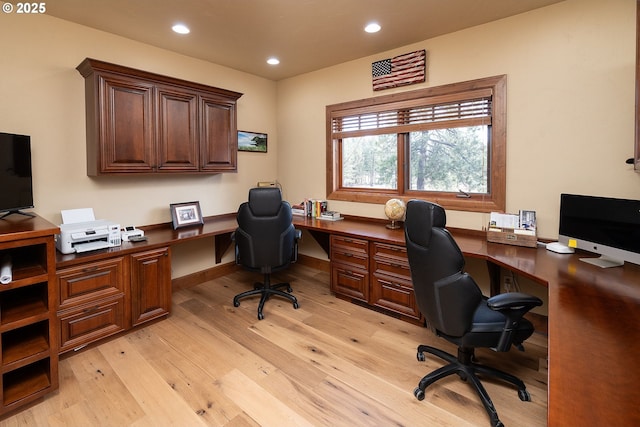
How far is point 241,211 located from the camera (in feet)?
10.1

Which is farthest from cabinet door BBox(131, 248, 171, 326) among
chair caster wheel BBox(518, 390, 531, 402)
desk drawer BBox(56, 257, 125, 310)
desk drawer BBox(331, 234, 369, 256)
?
chair caster wheel BBox(518, 390, 531, 402)

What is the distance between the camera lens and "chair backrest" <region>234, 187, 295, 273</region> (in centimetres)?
306

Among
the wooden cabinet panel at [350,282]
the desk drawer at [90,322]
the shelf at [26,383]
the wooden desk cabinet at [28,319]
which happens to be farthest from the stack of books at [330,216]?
the shelf at [26,383]

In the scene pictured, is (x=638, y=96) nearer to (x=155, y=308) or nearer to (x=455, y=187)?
(x=455, y=187)

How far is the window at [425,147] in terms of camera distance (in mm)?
2977

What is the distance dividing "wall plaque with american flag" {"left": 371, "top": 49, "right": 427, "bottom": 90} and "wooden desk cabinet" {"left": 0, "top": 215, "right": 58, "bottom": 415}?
319cm

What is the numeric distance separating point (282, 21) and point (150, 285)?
102 inches

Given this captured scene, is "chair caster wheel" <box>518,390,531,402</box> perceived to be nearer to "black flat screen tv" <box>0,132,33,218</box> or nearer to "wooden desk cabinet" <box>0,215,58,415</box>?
"wooden desk cabinet" <box>0,215,58,415</box>

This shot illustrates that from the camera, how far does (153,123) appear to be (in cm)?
309

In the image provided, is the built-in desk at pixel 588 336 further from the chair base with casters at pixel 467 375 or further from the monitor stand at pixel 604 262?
the chair base with casters at pixel 467 375

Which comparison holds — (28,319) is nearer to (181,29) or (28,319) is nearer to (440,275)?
(440,275)

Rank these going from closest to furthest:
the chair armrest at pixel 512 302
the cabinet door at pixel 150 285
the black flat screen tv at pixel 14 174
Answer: the chair armrest at pixel 512 302, the black flat screen tv at pixel 14 174, the cabinet door at pixel 150 285

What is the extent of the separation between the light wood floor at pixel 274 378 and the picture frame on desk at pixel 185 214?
981 millimetres

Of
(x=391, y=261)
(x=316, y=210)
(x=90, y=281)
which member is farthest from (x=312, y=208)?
(x=90, y=281)
